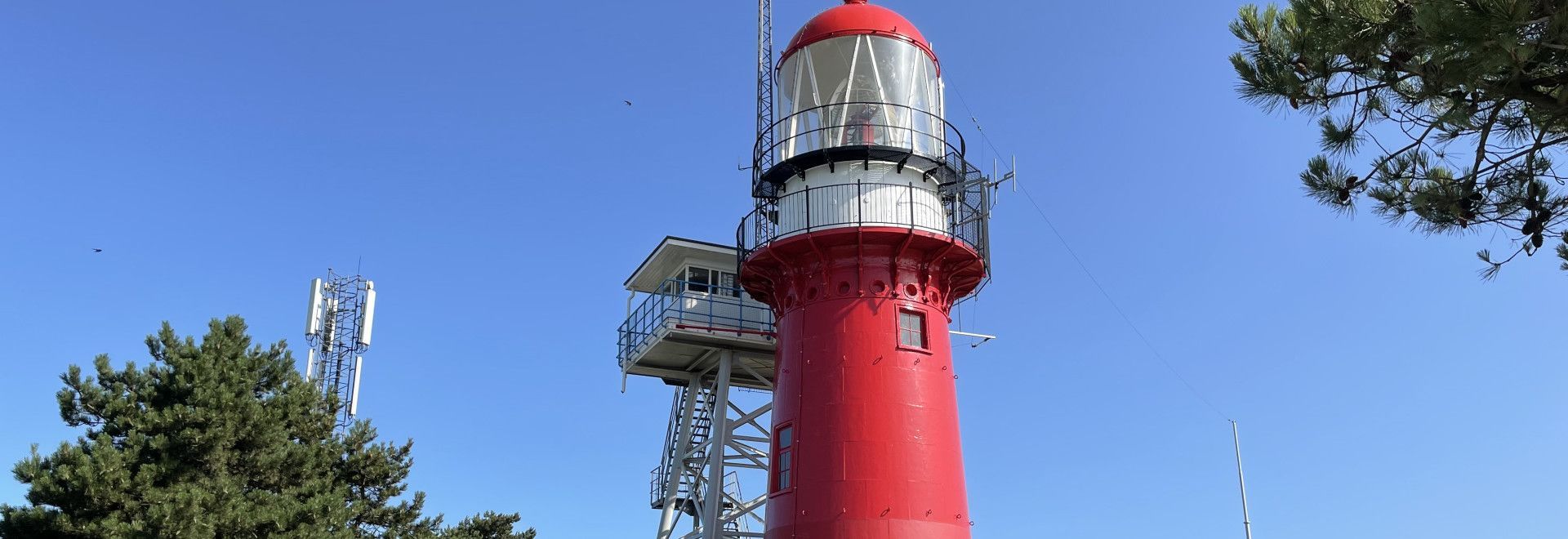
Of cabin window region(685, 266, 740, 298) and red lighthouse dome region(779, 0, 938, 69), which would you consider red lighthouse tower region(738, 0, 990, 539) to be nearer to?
red lighthouse dome region(779, 0, 938, 69)

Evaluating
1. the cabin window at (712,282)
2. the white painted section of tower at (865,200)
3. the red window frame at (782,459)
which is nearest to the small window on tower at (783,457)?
the red window frame at (782,459)

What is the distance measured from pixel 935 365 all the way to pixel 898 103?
16.8 feet

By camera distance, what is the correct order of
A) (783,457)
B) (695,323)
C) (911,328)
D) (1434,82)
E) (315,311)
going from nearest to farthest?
(1434,82), (783,457), (911,328), (695,323), (315,311)

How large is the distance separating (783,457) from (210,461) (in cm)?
1100

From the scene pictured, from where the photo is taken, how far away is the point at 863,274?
23.8 meters

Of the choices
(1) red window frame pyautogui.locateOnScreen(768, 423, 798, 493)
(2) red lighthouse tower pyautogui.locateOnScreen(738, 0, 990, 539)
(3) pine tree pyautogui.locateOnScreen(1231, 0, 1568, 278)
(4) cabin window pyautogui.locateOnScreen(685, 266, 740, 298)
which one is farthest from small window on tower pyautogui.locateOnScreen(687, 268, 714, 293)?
(3) pine tree pyautogui.locateOnScreen(1231, 0, 1568, 278)

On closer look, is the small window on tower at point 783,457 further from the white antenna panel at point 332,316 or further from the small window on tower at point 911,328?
the white antenna panel at point 332,316

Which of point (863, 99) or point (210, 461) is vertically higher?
point (863, 99)

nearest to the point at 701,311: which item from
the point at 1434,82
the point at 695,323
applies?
the point at 695,323

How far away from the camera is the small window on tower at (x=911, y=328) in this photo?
23.6 meters

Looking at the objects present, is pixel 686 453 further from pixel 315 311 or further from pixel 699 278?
pixel 315 311

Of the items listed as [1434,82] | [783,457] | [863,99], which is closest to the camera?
[1434,82]

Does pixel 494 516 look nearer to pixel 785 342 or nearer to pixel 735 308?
pixel 735 308

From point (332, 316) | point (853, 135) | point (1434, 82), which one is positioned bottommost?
point (1434, 82)
